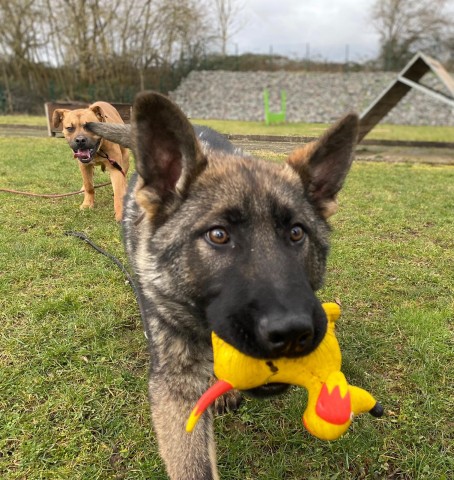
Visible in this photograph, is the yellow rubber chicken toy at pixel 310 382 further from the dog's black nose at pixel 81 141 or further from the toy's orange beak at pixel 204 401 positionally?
the dog's black nose at pixel 81 141

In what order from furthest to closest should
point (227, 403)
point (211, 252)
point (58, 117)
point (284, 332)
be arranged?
point (58, 117) → point (227, 403) → point (211, 252) → point (284, 332)

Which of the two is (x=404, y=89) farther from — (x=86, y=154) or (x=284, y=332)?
(x=284, y=332)

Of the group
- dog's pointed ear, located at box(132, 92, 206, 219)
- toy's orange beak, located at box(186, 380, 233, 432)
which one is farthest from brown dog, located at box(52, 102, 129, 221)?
toy's orange beak, located at box(186, 380, 233, 432)

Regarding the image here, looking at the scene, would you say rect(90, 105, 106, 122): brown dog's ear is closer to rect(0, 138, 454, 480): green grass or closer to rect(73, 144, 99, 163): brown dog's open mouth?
rect(73, 144, 99, 163): brown dog's open mouth

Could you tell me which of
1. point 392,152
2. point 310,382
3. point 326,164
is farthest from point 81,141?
point 392,152

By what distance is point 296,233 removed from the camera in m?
2.36

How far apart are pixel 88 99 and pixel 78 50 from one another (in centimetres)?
372

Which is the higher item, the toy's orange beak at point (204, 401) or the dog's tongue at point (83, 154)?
the toy's orange beak at point (204, 401)

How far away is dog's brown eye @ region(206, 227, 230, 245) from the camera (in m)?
2.23

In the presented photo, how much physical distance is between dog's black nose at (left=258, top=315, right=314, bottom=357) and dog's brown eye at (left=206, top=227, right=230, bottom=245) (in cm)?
56

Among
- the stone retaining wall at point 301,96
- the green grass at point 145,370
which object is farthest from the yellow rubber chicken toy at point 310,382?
the stone retaining wall at point 301,96

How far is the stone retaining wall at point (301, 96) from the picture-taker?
3531cm

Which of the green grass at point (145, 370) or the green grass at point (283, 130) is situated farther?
the green grass at point (283, 130)

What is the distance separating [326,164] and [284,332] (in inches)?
57.1
